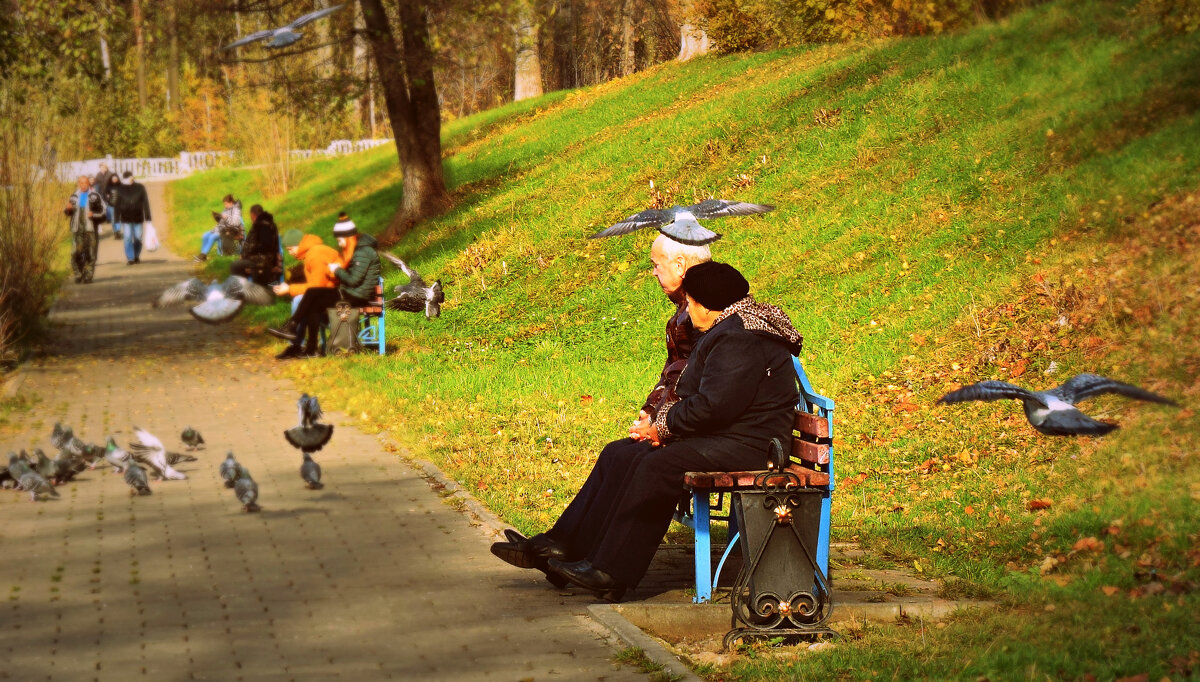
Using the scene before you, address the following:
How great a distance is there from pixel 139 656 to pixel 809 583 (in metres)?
2.75

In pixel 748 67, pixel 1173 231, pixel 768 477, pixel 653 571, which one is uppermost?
pixel 748 67

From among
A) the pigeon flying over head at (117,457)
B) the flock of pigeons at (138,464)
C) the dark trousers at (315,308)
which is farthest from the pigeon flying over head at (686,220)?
the dark trousers at (315,308)

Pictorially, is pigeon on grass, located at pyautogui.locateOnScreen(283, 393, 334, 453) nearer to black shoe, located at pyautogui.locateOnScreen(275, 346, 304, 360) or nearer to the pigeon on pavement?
the pigeon on pavement

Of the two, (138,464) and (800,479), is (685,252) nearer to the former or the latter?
(800,479)

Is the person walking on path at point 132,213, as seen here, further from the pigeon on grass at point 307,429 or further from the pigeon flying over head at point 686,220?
the pigeon flying over head at point 686,220

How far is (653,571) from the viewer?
6766 mm

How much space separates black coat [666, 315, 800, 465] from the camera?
5789mm

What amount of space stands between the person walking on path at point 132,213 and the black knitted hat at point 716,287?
20960mm

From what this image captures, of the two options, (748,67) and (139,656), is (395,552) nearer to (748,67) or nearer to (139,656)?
(139,656)

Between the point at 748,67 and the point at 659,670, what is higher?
the point at 748,67

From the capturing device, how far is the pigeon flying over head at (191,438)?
984cm

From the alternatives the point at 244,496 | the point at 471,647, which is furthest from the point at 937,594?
the point at 244,496

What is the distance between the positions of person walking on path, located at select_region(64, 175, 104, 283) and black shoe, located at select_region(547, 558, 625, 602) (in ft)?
61.3

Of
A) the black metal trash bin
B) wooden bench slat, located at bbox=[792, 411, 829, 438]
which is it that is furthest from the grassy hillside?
wooden bench slat, located at bbox=[792, 411, 829, 438]
